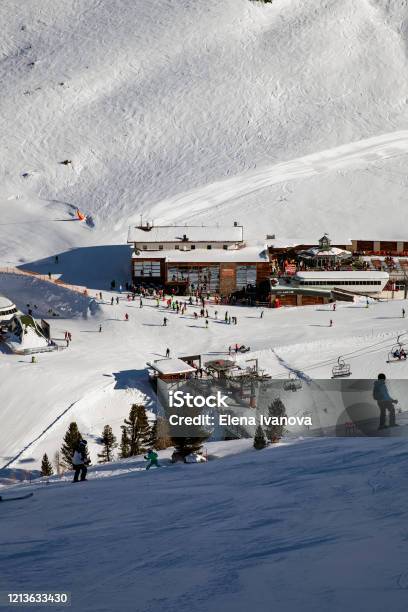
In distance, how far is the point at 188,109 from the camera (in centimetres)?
7169

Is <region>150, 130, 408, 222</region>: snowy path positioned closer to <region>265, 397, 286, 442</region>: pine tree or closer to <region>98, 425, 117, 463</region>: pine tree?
<region>98, 425, 117, 463</region>: pine tree

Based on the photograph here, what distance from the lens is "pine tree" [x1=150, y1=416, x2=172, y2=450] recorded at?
23562 millimetres

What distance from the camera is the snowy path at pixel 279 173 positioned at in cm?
6162

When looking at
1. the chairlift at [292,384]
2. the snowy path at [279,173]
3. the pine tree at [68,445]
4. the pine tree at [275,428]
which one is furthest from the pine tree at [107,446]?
the snowy path at [279,173]

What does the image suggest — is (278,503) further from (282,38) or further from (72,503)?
(282,38)

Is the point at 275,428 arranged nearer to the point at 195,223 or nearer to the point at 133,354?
the point at 133,354

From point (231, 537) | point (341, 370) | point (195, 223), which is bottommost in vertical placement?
point (231, 537)

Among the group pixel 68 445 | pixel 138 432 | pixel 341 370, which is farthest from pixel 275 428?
pixel 341 370

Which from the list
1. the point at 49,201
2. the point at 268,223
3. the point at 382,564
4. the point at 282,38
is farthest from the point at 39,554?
the point at 282,38

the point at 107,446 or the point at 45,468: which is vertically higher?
the point at 107,446

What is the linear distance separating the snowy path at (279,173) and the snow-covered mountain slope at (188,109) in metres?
0.29

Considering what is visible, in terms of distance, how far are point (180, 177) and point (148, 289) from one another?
21986 millimetres

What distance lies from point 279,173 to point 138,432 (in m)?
42.4

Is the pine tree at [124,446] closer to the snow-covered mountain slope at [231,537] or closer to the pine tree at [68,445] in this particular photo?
the pine tree at [68,445]
